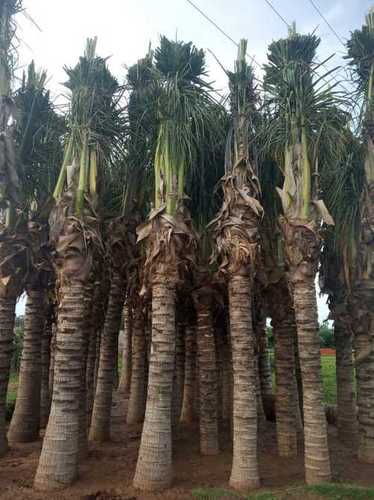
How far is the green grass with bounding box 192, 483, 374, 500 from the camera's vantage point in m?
6.59

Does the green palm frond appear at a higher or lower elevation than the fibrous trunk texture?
higher

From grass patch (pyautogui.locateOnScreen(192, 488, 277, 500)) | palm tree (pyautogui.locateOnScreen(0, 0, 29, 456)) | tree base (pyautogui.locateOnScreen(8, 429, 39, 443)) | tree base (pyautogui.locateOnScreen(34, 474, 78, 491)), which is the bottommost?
grass patch (pyautogui.locateOnScreen(192, 488, 277, 500))

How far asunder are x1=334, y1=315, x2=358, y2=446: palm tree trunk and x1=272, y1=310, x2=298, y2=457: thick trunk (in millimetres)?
1675

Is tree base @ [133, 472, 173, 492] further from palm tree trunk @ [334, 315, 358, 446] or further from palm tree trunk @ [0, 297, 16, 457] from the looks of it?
palm tree trunk @ [334, 315, 358, 446]

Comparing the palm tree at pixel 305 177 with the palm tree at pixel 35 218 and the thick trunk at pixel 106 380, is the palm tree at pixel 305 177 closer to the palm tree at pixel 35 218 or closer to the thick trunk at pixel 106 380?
the thick trunk at pixel 106 380

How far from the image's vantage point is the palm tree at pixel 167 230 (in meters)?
7.37

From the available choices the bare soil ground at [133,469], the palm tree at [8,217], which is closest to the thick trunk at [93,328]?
the bare soil ground at [133,469]

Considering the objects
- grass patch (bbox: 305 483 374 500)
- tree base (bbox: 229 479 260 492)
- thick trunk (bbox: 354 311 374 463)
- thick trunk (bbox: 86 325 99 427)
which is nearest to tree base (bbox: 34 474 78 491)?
tree base (bbox: 229 479 260 492)

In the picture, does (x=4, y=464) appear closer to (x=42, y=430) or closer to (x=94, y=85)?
(x=42, y=430)

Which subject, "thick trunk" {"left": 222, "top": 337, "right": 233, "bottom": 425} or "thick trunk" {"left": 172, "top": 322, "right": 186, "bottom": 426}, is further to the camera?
"thick trunk" {"left": 222, "top": 337, "right": 233, "bottom": 425}

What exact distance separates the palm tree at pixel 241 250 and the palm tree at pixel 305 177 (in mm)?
576

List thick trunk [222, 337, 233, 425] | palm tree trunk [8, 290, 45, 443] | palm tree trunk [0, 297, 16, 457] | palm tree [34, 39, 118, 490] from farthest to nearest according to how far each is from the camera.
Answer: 1. thick trunk [222, 337, 233, 425]
2. palm tree trunk [8, 290, 45, 443]
3. palm tree trunk [0, 297, 16, 457]
4. palm tree [34, 39, 118, 490]

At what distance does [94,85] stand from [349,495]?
8654mm

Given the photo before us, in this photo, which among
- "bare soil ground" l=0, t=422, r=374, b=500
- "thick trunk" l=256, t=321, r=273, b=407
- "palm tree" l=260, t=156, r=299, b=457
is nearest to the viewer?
"bare soil ground" l=0, t=422, r=374, b=500
